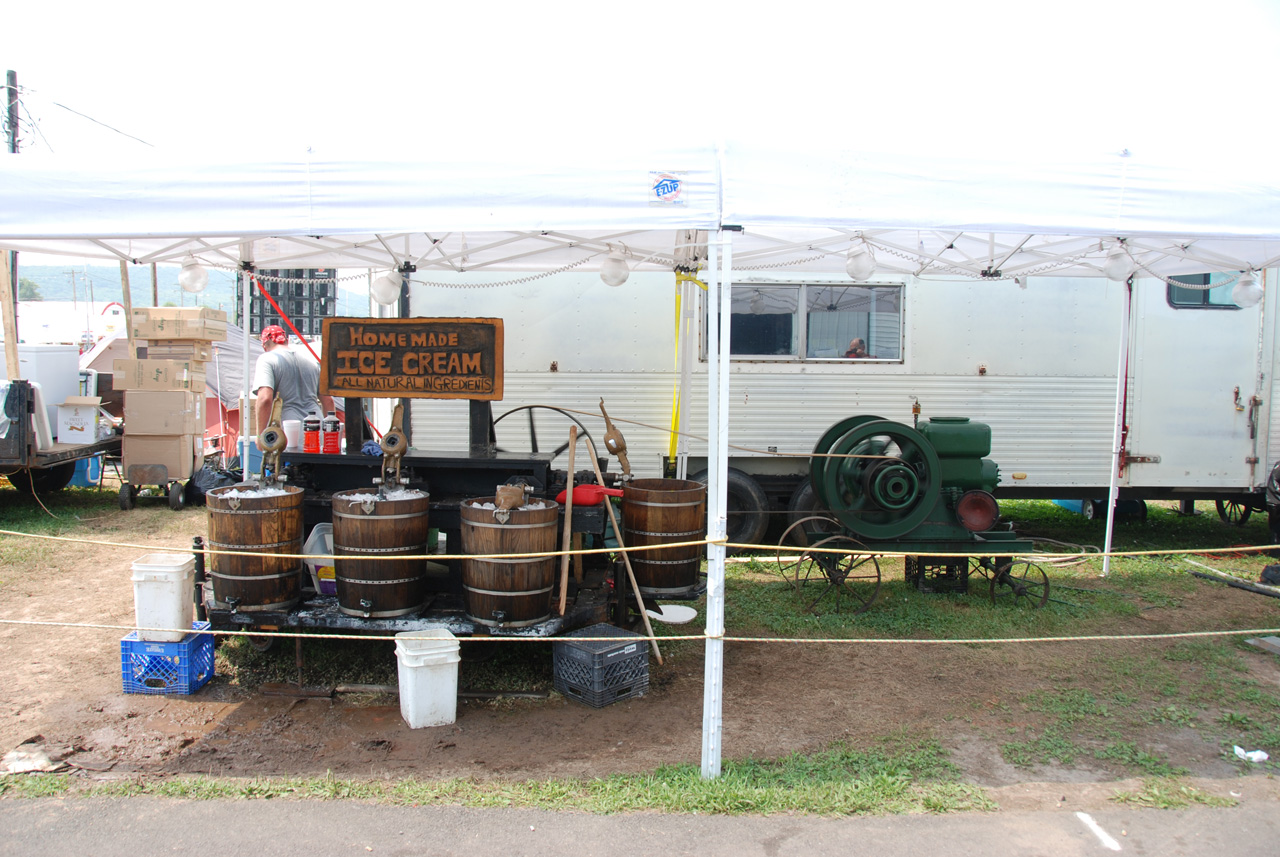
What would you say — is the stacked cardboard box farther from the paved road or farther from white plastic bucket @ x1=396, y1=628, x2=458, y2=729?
the paved road

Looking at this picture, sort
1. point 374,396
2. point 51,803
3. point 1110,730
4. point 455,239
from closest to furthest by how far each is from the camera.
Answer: point 51,803, point 1110,730, point 374,396, point 455,239

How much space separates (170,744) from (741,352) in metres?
5.31

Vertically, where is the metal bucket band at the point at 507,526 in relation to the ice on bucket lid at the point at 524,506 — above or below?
below

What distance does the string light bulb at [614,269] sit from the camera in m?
6.17

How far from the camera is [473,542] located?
4.25 meters

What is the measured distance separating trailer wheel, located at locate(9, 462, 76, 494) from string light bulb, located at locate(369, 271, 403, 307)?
6.38m

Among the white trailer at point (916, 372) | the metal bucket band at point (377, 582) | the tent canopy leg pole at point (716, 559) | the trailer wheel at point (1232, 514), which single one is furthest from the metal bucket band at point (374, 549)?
the trailer wheel at point (1232, 514)

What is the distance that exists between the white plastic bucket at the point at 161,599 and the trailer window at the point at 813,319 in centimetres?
485

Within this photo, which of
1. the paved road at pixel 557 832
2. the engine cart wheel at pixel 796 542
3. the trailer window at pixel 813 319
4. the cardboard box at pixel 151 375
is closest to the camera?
the paved road at pixel 557 832

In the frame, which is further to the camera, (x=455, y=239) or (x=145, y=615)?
(x=455, y=239)

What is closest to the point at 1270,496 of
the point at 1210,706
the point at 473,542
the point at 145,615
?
the point at 1210,706

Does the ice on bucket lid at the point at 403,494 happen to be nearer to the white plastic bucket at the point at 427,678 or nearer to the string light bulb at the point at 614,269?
the white plastic bucket at the point at 427,678

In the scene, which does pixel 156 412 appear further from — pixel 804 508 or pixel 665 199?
pixel 665 199

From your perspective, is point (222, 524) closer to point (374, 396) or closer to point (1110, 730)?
point (374, 396)
